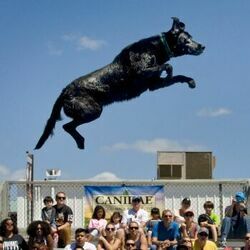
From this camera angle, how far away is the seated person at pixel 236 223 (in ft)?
45.6

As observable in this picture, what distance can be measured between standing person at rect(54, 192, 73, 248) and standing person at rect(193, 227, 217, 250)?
2.49 m

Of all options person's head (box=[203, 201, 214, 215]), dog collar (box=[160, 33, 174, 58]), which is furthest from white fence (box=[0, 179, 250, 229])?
dog collar (box=[160, 33, 174, 58])

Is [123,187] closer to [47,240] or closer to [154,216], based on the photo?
[154,216]

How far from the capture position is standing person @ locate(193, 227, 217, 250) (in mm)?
12836

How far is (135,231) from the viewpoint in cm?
1324

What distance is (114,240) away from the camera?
13406 mm

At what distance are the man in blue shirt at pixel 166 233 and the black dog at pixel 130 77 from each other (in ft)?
8.65

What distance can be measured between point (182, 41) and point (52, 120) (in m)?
2.94

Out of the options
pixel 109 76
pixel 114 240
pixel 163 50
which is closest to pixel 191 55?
pixel 163 50

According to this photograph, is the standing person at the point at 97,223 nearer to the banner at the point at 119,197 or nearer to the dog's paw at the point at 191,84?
the banner at the point at 119,197

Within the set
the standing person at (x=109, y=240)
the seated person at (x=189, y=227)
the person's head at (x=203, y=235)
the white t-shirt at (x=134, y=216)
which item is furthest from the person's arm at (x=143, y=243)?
the white t-shirt at (x=134, y=216)

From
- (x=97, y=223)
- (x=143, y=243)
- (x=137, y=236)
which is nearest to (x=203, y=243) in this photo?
(x=143, y=243)

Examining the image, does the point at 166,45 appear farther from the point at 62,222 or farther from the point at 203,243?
the point at 203,243

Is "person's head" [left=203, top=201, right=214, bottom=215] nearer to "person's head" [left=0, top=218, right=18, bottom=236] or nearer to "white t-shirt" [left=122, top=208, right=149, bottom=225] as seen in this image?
"white t-shirt" [left=122, top=208, right=149, bottom=225]
